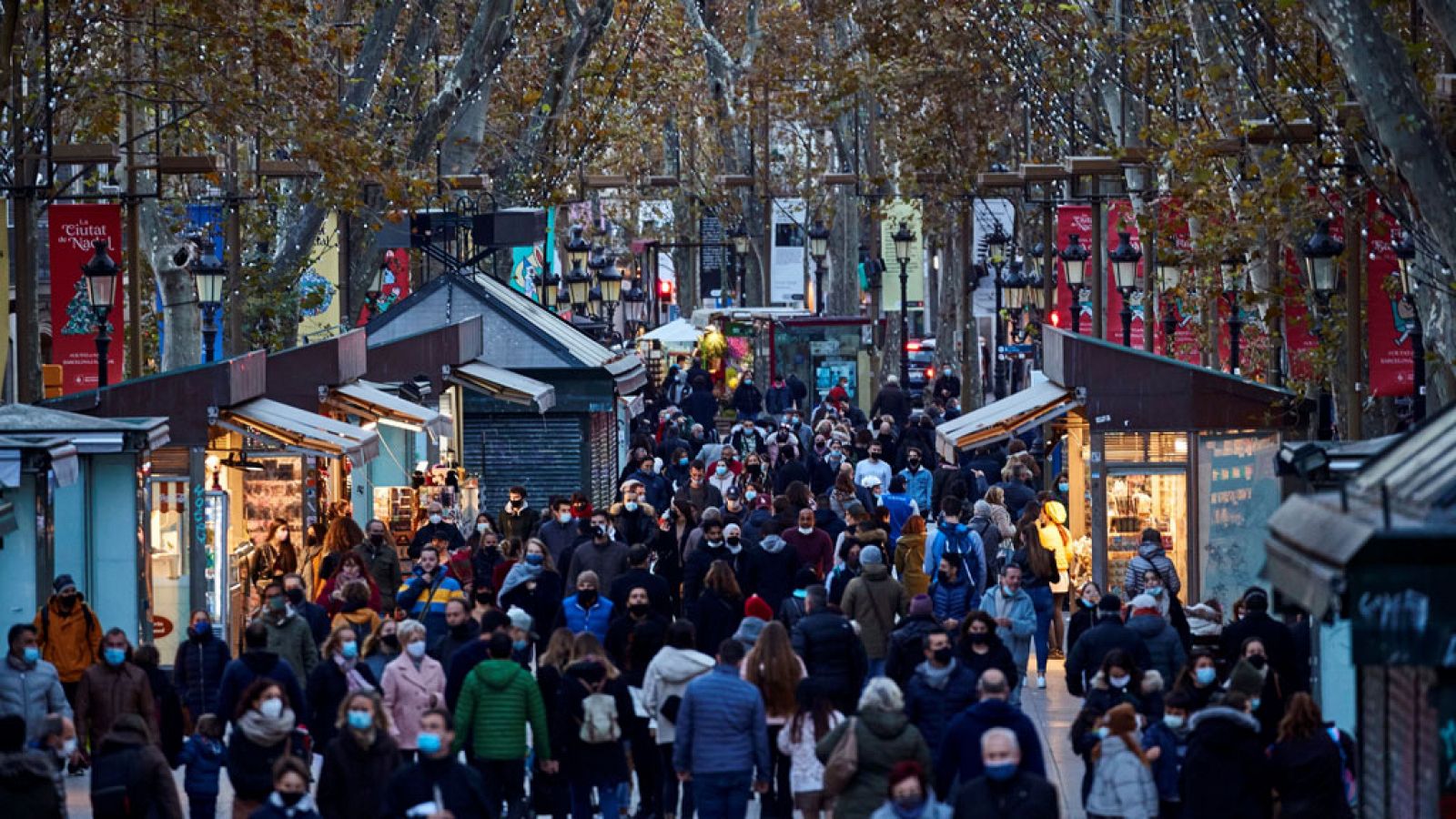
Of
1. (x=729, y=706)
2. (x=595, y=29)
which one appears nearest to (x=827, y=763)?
(x=729, y=706)

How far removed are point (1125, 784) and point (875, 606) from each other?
492cm

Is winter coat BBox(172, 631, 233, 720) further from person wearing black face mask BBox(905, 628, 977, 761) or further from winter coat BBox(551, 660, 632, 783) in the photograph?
person wearing black face mask BBox(905, 628, 977, 761)

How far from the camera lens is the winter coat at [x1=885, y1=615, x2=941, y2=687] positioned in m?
14.7

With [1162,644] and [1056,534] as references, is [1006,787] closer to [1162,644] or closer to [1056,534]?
[1162,644]

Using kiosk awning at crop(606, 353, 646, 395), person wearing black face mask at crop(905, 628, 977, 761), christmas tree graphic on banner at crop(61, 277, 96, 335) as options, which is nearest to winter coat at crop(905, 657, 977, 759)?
person wearing black face mask at crop(905, 628, 977, 761)

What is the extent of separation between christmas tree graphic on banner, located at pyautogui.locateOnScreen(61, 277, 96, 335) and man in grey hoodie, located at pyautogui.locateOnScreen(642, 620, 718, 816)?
13067 mm

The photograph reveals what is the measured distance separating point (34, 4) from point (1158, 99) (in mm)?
12522

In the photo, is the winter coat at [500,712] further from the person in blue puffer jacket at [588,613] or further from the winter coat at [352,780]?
the person in blue puffer jacket at [588,613]

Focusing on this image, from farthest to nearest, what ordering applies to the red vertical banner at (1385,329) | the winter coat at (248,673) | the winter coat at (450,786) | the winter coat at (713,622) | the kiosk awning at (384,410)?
the kiosk awning at (384,410) < the red vertical banner at (1385,329) < the winter coat at (713,622) < the winter coat at (248,673) < the winter coat at (450,786)

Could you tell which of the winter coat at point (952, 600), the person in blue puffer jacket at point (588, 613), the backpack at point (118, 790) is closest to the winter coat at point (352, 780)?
the backpack at point (118, 790)

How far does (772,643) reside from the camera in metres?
13.8

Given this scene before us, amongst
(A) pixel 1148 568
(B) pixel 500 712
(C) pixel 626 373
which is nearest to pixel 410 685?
(B) pixel 500 712

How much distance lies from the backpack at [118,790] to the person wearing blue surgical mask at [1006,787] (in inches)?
151

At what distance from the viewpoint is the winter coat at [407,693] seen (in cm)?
1404
